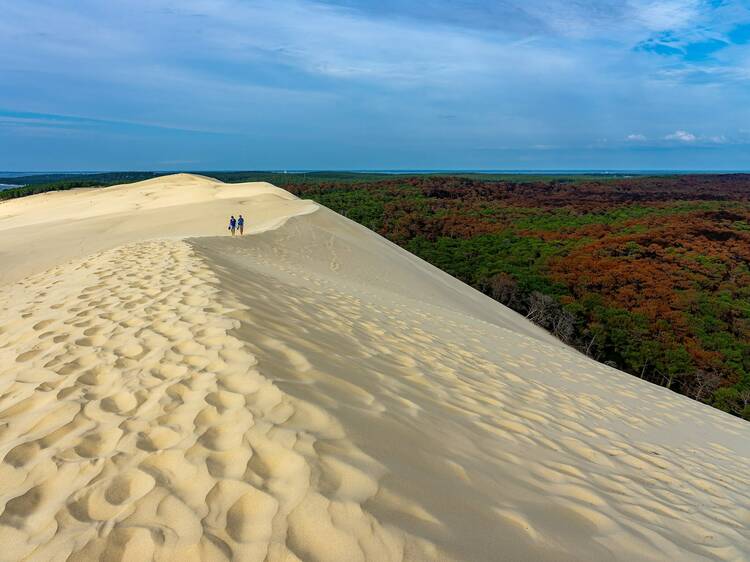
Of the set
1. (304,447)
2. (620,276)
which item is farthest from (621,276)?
(304,447)

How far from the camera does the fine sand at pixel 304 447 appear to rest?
1906mm

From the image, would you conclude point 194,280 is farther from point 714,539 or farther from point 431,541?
point 714,539

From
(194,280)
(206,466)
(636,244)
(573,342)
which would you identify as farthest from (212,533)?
(636,244)

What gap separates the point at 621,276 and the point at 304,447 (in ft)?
102

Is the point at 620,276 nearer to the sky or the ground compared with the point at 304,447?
nearer to the ground

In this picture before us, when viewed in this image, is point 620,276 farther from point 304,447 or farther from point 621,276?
point 304,447

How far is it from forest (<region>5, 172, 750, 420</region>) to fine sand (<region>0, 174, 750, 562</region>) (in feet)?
54.8

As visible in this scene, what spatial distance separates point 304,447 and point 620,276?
31013 mm

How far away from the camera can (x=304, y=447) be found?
2.37 m

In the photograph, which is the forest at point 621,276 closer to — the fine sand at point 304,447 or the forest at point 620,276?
the forest at point 620,276

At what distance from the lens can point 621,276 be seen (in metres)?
29.2

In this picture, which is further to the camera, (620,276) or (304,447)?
(620,276)

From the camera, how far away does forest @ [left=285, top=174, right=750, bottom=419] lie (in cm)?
2189

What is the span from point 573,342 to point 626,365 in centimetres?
270
